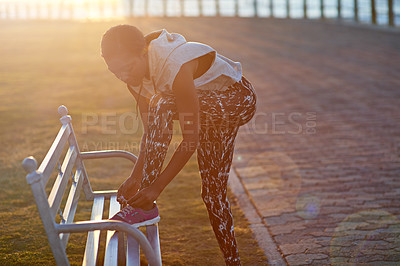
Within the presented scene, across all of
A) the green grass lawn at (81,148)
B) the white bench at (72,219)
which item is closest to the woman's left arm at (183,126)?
the white bench at (72,219)

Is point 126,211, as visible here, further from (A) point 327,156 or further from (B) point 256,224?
(A) point 327,156

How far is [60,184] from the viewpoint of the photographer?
2.94 metres

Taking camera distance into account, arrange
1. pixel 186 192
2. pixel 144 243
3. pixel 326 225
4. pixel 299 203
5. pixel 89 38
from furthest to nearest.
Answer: pixel 89 38, pixel 186 192, pixel 299 203, pixel 326 225, pixel 144 243

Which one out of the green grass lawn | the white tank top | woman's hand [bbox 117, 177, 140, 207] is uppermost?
the white tank top

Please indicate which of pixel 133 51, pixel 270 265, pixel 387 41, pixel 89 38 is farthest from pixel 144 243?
pixel 89 38

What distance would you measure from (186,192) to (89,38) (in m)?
23.1

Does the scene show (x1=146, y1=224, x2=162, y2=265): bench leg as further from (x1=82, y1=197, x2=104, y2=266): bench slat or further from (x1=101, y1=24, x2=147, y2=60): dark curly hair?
(x1=101, y1=24, x2=147, y2=60): dark curly hair

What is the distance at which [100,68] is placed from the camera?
17.3 meters

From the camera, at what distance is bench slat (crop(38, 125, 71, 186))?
2562mm

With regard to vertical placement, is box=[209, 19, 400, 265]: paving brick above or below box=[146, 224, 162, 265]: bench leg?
below

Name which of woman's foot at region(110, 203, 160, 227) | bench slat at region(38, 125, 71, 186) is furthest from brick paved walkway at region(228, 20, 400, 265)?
bench slat at region(38, 125, 71, 186)

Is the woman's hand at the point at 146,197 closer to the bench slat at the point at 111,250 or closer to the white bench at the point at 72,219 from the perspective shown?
the white bench at the point at 72,219

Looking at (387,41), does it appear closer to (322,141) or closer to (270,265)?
(322,141)

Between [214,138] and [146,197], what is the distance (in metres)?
0.61
